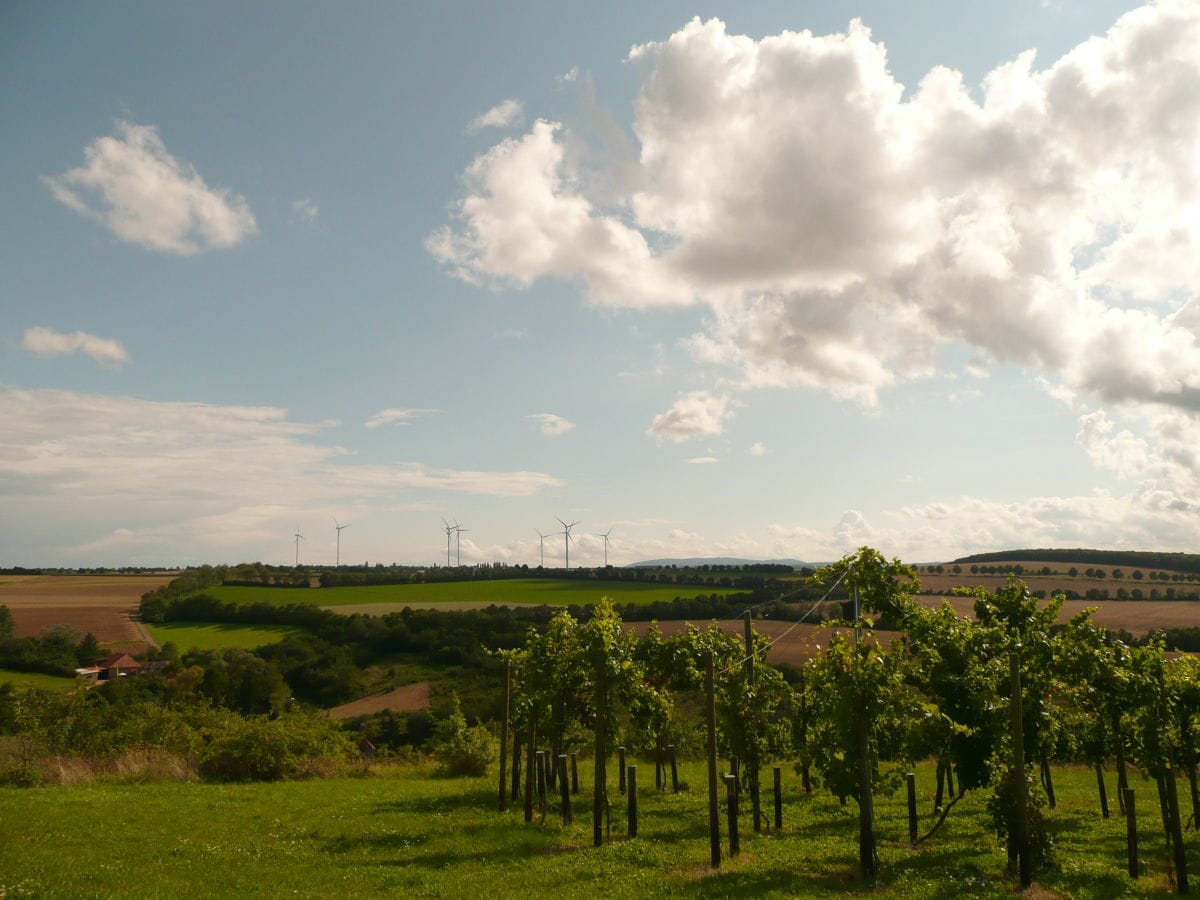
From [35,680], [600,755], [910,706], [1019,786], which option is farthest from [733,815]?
[35,680]

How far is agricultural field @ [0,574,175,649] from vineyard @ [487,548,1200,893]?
97775mm

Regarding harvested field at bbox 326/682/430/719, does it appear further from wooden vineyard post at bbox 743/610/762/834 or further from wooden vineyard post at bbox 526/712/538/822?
wooden vineyard post at bbox 743/610/762/834

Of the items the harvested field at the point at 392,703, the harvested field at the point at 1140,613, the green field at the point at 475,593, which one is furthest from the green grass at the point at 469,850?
the green field at the point at 475,593

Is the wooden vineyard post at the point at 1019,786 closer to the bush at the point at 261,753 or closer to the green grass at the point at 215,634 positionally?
the bush at the point at 261,753

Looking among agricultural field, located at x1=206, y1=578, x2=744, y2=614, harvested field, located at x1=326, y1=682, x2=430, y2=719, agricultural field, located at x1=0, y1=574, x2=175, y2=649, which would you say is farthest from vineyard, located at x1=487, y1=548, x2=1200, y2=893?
agricultural field, located at x1=0, y1=574, x2=175, y2=649

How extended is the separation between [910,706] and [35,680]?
92.5 m

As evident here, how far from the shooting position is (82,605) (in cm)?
11731

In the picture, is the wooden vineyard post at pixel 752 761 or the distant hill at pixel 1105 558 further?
the distant hill at pixel 1105 558

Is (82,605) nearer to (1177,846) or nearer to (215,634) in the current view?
(215,634)

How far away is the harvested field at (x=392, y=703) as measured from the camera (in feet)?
237

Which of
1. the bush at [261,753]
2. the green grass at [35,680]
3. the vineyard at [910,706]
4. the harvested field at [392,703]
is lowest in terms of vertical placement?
the harvested field at [392,703]

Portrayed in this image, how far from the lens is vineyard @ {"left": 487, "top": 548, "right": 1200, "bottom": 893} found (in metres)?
16.6

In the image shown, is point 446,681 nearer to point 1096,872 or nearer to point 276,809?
point 276,809

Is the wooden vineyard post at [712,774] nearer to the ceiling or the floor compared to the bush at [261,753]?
nearer to the ceiling
